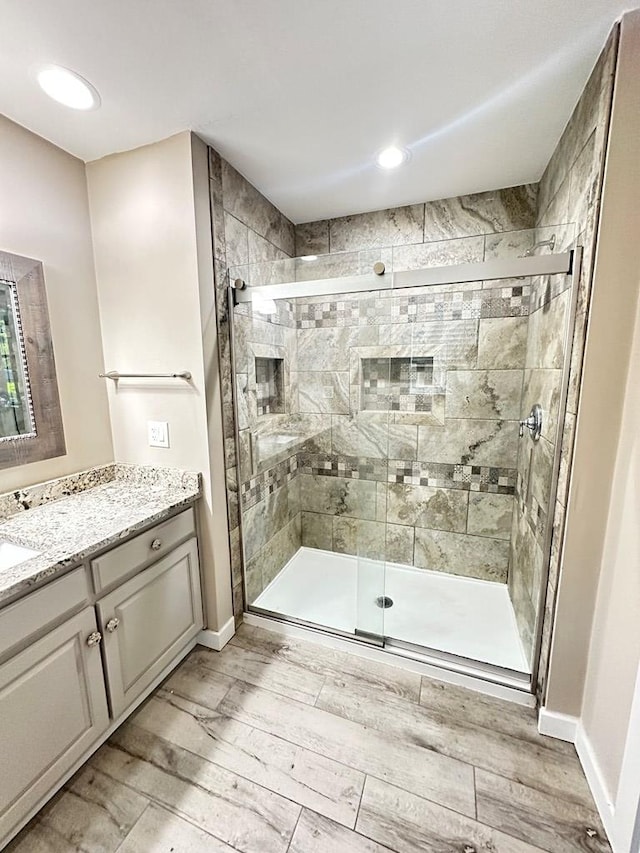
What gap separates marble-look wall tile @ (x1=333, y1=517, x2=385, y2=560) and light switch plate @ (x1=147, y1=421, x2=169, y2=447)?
4.76ft

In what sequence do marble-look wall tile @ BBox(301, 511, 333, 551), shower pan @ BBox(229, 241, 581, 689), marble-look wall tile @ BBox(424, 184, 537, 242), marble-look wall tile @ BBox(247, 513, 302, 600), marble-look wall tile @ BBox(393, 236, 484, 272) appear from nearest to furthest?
shower pan @ BBox(229, 241, 581, 689) → marble-look wall tile @ BBox(424, 184, 537, 242) → marble-look wall tile @ BBox(393, 236, 484, 272) → marble-look wall tile @ BBox(247, 513, 302, 600) → marble-look wall tile @ BBox(301, 511, 333, 551)

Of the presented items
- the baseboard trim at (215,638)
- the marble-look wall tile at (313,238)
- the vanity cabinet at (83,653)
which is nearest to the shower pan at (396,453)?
the baseboard trim at (215,638)

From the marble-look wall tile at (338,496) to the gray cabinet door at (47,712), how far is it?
165 cm

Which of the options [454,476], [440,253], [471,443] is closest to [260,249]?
[440,253]

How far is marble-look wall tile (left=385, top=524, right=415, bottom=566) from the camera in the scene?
2.54 meters

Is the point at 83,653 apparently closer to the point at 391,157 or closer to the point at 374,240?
the point at 391,157

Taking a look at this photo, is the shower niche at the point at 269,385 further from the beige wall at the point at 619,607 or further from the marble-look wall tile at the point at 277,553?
the beige wall at the point at 619,607

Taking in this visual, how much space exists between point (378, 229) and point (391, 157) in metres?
0.62

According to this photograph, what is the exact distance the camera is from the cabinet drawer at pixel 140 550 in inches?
50.8

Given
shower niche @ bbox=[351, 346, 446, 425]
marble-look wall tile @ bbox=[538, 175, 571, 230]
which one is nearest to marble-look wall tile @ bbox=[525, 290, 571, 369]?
marble-look wall tile @ bbox=[538, 175, 571, 230]

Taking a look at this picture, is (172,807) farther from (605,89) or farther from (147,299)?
(605,89)

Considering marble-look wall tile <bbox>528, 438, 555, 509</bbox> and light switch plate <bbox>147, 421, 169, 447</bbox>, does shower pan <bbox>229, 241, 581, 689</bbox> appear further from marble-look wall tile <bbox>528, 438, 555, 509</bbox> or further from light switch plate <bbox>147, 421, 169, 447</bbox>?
light switch plate <bbox>147, 421, 169, 447</bbox>

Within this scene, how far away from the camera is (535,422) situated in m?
1.78

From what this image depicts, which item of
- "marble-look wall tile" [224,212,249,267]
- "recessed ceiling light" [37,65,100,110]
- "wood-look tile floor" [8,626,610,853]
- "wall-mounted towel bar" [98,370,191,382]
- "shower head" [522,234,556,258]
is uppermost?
"recessed ceiling light" [37,65,100,110]
